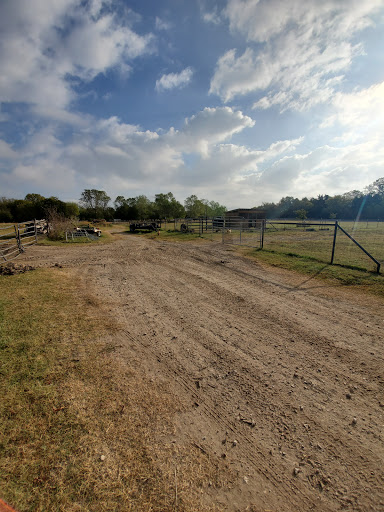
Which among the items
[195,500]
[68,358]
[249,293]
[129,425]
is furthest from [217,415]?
[249,293]

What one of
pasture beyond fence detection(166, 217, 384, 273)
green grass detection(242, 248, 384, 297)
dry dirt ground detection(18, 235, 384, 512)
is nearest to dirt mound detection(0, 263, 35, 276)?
dry dirt ground detection(18, 235, 384, 512)

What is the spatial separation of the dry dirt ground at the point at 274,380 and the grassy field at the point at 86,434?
0.24m

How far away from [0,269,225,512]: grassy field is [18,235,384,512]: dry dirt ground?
235 mm

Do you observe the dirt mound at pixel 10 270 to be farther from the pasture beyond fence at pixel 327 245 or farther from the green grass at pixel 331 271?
the pasture beyond fence at pixel 327 245

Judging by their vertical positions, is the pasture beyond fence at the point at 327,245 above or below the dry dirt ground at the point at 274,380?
above

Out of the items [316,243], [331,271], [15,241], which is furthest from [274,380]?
[15,241]

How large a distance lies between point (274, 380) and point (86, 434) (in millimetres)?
2307

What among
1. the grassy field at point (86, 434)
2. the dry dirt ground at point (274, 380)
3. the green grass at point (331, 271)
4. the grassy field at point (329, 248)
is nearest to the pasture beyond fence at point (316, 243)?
the grassy field at point (329, 248)

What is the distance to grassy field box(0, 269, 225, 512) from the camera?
1684 mm

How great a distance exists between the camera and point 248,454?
80.3 inches

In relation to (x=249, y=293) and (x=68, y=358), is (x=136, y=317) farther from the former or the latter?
(x=249, y=293)

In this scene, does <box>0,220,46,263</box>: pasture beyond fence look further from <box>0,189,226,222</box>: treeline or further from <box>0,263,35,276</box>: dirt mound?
<box>0,189,226,222</box>: treeline

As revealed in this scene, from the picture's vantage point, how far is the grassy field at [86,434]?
5.52 feet

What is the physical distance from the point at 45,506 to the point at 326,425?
263cm
